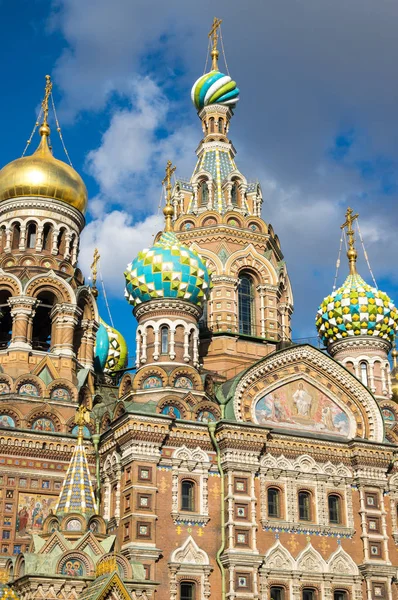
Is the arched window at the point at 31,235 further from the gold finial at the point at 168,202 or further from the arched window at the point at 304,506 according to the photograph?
the arched window at the point at 304,506

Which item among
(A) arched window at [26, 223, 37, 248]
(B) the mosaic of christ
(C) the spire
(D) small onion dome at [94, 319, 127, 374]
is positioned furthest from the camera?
(D) small onion dome at [94, 319, 127, 374]

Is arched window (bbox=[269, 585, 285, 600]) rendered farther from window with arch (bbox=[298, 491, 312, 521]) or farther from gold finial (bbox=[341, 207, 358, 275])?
gold finial (bbox=[341, 207, 358, 275])

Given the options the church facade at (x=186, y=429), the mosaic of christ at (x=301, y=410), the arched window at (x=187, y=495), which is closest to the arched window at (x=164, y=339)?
the church facade at (x=186, y=429)

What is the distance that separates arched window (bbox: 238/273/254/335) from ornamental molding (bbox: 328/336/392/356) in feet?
7.29

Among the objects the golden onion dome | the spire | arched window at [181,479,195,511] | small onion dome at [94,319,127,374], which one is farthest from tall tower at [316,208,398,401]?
the spire

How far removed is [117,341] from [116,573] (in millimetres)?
12423

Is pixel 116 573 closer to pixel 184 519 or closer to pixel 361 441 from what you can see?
pixel 184 519

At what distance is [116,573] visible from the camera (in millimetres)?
13758

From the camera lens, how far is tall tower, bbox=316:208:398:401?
73.0 feet

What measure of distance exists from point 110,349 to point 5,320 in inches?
187

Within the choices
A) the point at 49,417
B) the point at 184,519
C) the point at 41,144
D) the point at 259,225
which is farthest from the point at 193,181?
the point at 184,519

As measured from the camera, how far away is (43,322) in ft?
72.4

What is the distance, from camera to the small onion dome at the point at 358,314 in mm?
22406

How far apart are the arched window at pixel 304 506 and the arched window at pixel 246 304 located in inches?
204
